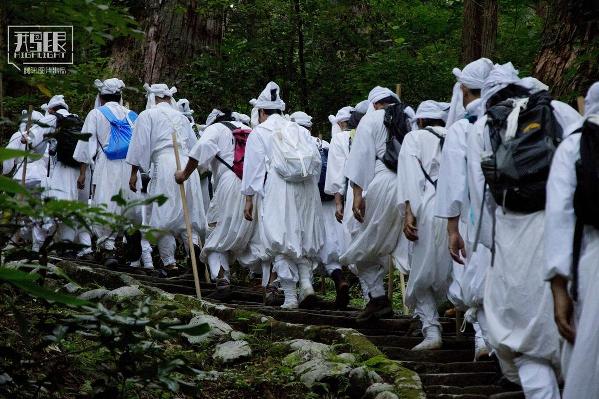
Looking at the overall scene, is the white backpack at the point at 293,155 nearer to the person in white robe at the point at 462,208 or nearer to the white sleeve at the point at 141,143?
the white sleeve at the point at 141,143

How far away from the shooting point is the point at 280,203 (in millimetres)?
12617

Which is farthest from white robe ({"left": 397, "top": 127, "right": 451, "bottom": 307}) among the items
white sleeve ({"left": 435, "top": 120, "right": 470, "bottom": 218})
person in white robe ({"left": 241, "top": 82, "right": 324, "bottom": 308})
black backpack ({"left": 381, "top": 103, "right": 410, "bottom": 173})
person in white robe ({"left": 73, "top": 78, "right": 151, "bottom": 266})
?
person in white robe ({"left": 73, "top": 78, "right": 151, "bottom": 266})

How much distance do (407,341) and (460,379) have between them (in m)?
1.56

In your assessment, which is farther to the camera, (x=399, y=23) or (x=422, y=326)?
(x=399, y=23)

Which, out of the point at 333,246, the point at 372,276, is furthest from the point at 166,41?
the point at 372,276

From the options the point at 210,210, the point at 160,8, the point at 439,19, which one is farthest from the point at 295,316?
the point at 160,8

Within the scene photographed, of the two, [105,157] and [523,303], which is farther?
[105,157]

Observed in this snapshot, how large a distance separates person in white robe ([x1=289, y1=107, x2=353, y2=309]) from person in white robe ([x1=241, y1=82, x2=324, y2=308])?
346mm

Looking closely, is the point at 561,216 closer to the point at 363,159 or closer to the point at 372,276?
the point at 363,159

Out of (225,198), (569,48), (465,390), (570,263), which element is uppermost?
(569,48)

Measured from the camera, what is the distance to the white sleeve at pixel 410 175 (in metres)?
10.1

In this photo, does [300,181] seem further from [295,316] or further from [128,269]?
[128,269]

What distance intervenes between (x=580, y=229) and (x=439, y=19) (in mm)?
14490

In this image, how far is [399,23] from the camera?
20.6m
